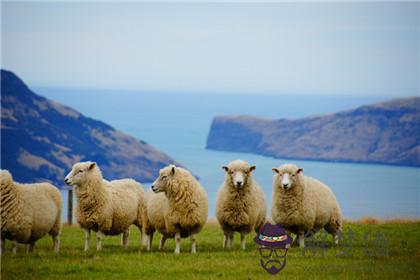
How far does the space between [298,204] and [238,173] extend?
1490 mm

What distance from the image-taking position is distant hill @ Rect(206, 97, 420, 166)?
5034 inches

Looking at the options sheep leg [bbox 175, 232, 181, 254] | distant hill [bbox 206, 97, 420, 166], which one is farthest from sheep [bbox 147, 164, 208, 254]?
distant hill [bbox 206, 97, 420, 166]

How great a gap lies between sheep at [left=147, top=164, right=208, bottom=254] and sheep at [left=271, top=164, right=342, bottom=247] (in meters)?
1.71

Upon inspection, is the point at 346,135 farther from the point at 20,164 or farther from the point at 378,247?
the point at 378,247

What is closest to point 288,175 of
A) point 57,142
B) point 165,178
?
point 165,178

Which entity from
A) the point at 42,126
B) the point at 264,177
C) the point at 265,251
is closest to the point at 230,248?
the point at 265,251

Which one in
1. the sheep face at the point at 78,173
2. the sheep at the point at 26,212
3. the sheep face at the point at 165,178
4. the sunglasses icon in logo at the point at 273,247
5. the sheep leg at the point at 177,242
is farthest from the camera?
the sheep face at the point at 78,173

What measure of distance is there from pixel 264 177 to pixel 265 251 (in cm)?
9032

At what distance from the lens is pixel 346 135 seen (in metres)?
140

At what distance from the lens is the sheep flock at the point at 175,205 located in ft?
51.6

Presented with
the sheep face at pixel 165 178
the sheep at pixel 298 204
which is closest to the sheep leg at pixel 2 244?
the sheep face at pixel 165 178

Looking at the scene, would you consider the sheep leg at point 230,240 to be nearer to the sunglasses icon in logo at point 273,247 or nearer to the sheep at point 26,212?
the sunglasses icon in logo at point 273,247

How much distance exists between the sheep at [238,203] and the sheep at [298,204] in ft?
Answer: 1.67

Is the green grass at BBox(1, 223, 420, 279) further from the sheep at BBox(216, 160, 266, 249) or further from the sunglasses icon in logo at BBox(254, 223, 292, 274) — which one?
the sheep at BBox(216, 160, 266, 249)
